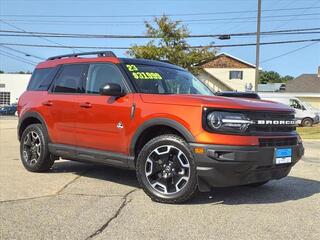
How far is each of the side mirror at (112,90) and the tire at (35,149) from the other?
1.88m

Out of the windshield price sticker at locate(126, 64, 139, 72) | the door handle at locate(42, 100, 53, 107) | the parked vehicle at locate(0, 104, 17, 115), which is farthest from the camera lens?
the parked vehicle at locate(0, 104, 17, 115)

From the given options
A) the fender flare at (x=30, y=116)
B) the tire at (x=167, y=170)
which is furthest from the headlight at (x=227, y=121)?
the fender flare at (x=30, y=116)

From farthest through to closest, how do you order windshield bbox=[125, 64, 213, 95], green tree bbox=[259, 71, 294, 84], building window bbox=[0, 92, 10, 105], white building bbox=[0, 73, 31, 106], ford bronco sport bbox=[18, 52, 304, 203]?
1. green tree bbox=[259, 71, 294, 84]
2. building window bbox=[0, 92, 10, 105]
3. white building bbox=[0, 73, 31, 106]
4. windshield bbox=[125, 64, 213, 95]
5. ford bronco sport bbox=[18, 52, 304, 203]

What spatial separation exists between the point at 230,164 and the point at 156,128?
1.18 meters

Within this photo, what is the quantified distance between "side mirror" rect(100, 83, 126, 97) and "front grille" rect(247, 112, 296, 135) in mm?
1786

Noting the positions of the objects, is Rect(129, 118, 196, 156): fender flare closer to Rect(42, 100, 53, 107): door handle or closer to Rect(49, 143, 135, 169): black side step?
Rect(49, 143, 135, 169): black side step

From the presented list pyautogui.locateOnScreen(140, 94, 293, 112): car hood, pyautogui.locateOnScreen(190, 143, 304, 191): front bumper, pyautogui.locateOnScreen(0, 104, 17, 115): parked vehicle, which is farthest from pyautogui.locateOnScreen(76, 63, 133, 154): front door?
pyautogui.locateOnScreen(0, 104, 17, 115): parked vehicle

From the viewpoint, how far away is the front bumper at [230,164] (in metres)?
5.47

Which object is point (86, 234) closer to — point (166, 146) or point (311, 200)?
point (166, 146)

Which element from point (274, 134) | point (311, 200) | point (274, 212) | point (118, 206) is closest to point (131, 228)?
point (118, 206)

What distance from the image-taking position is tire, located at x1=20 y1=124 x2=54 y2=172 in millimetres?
7898

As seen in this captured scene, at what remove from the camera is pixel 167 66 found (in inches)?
297

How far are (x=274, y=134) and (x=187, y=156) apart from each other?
1.10 meters

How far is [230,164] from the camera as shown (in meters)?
5.48
